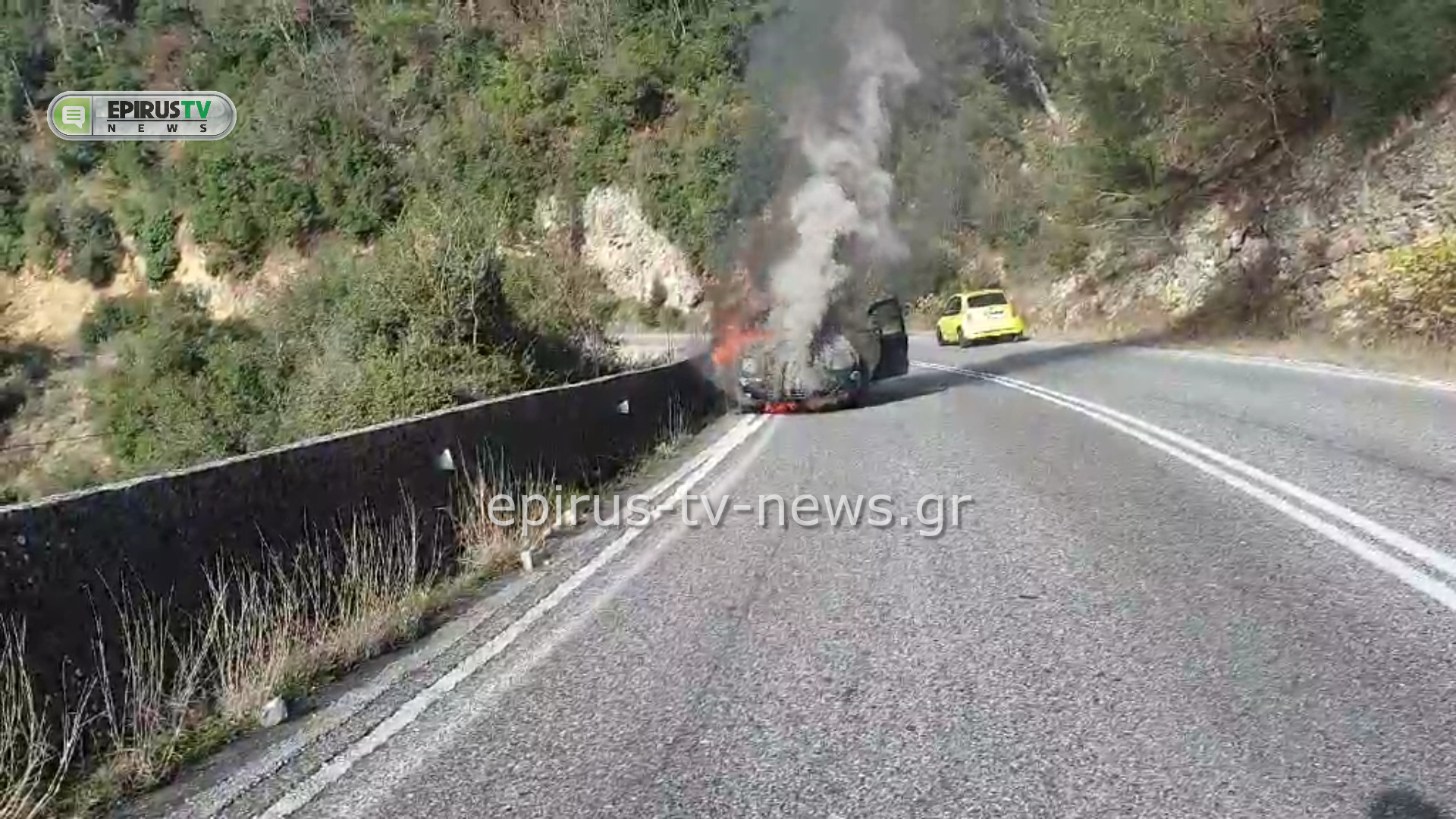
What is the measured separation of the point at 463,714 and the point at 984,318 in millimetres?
32998

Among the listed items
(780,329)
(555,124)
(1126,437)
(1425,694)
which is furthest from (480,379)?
(555,124)

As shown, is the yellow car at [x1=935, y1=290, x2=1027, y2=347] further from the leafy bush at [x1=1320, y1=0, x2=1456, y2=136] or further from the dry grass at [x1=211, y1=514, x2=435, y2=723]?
the dry grass at [x1=211, y1=514, x2=435, y2=723]

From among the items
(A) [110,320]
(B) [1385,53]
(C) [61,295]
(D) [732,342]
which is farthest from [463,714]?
(C) [61,295]

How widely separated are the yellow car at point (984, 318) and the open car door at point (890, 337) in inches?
628

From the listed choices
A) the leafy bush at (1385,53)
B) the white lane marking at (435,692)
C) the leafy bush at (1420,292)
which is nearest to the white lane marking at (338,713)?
the white lane marking at (435,692)

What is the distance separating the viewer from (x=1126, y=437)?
1249cm

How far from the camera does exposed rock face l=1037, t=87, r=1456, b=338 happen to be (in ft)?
84.3

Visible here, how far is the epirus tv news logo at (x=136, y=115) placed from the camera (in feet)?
61.0

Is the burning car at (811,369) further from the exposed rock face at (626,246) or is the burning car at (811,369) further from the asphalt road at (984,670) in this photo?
the exposed rock face at (626,246)

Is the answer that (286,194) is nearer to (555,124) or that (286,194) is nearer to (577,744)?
(555,124)

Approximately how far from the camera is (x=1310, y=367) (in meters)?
19.6

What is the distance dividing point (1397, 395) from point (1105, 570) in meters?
9.63

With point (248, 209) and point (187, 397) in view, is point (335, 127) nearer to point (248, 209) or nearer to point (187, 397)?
point (248, 209)

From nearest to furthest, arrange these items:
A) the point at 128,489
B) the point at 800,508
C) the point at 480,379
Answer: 1. the point at 128,489
2. the point at 800,508
3. the point at 480,379
